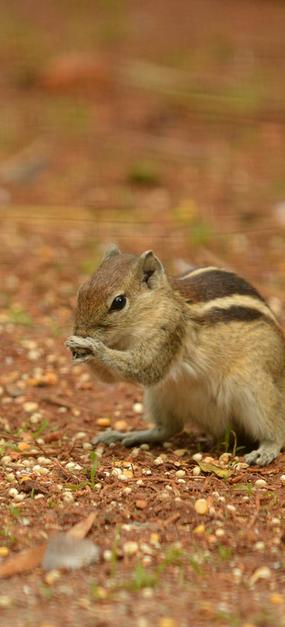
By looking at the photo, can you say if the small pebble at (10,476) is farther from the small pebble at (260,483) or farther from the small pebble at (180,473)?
the small pebble at (260,483)

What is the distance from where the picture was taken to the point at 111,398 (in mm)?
6305

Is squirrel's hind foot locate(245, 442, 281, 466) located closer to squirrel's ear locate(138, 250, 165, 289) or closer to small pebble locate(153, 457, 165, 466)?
small pebble locate(153, 457, 165, 466)

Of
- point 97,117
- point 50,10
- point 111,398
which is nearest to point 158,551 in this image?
point 111,398

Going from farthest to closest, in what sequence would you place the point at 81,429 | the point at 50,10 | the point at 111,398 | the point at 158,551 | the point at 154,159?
the point at 50,10
the point at 154,159
the point at 111,398
the point at 81,429
the point at 158,551

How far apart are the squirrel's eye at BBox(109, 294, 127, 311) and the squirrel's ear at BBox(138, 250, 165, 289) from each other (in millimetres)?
196

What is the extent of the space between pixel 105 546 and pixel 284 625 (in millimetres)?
840

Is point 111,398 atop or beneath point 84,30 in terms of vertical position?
beneath

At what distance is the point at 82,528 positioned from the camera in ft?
14.1

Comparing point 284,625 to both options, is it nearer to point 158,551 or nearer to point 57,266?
point 158,551

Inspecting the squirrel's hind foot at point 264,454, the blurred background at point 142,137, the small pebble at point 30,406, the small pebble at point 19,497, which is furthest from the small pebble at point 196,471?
the blurred background at point 142,137

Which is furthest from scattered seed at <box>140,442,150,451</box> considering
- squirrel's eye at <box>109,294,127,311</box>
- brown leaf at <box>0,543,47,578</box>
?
brown leaf at <box>0,543,47,578</box>

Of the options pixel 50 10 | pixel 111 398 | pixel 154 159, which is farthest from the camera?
pixel 50 10

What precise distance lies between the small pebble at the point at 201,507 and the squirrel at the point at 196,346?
26.0 inches

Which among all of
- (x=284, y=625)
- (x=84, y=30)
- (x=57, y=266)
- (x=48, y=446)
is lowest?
(x=284, y=625)
